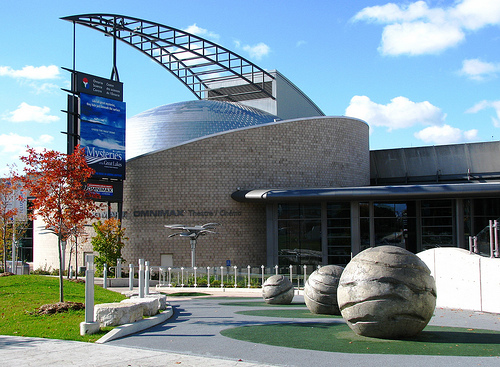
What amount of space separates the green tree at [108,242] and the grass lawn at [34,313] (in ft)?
32.5

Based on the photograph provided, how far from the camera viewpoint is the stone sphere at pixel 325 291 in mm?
13438

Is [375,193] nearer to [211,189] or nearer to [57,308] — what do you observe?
[211,189]

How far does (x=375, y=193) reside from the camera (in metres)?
32.6

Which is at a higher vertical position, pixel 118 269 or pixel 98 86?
pixel 98 86

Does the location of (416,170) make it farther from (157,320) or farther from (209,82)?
(157,320)

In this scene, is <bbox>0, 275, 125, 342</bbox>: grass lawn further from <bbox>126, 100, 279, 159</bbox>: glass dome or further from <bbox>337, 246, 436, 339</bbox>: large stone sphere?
<bbox>126, 100, 279, 159</bbox>: glass dome

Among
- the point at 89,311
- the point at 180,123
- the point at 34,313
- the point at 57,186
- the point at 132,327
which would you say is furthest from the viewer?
the point at 180,123

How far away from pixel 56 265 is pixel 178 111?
1519cm

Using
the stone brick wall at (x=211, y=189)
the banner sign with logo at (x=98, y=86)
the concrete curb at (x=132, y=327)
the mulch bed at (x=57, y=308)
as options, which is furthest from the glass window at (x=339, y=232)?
the concrete curb at (x=132, y=327)

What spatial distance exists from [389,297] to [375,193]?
2430cm

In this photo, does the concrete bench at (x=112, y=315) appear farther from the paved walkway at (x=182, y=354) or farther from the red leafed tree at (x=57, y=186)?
the red leafed tree at (x=57, y=186)

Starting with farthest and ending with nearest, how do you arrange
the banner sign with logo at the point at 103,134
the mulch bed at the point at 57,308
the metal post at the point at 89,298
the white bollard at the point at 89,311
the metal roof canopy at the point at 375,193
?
the banner sign with logo at the point at 103,134
the metal roof canopy at the point at 375,193
the mulch bed at the point at 57,308
the metal post at the point at 89,298
the white bollard at the point at 89,311

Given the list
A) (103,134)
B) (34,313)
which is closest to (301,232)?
(103,134)

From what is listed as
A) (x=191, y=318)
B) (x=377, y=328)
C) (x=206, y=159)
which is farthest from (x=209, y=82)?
(x=377, y=328)
